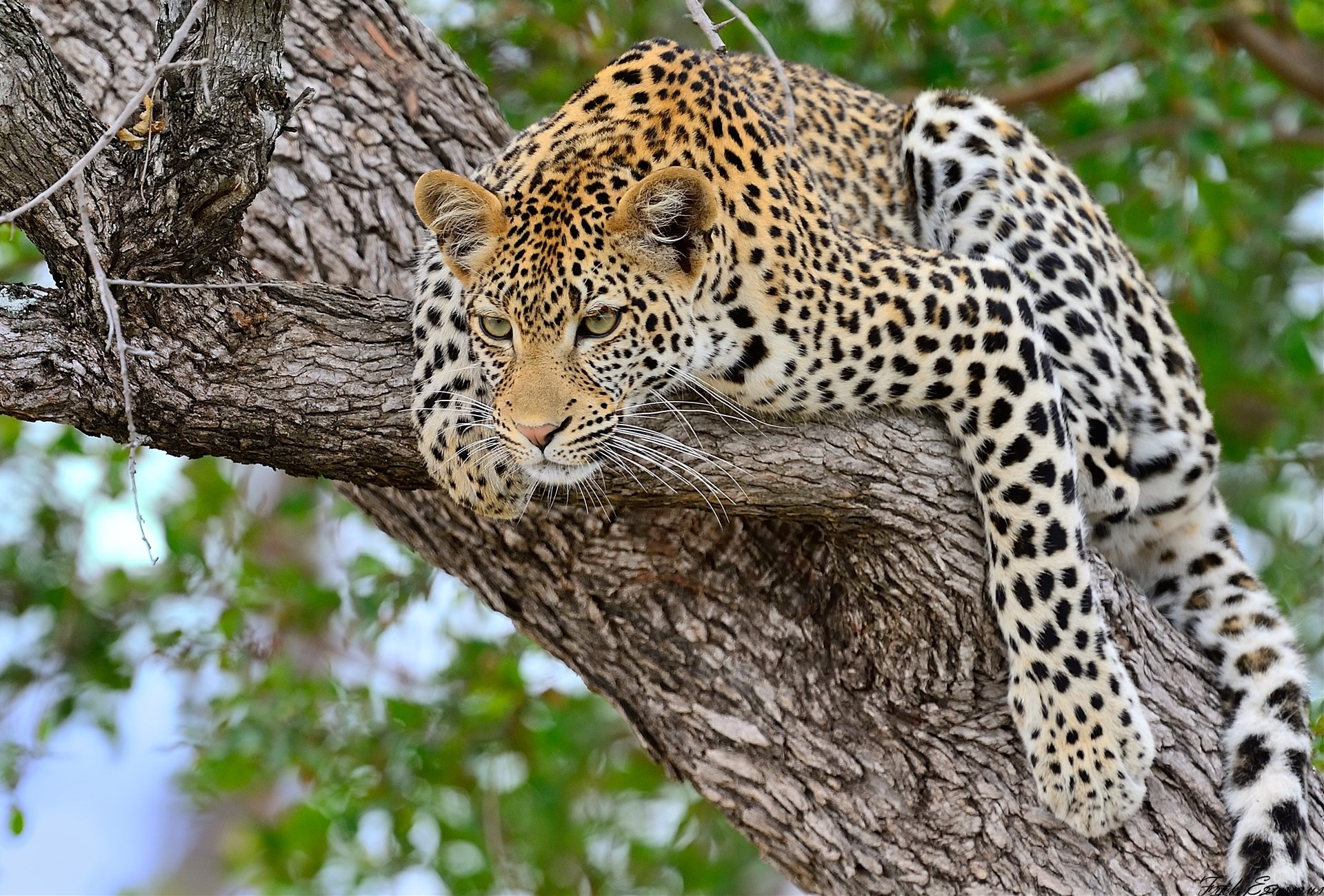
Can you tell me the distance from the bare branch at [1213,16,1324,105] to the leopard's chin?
4.88 m

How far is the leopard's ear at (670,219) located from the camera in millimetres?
4211

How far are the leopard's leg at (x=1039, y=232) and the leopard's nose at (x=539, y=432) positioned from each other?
182cm

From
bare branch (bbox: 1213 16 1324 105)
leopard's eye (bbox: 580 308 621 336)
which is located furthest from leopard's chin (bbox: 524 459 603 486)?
bare branch (bbox: 1213 16 1324 105)

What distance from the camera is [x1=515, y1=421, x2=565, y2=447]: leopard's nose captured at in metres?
4.24

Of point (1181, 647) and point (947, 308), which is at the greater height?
point (947, 308)

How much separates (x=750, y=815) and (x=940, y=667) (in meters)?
0.89

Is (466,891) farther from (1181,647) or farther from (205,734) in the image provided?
(1181,647)

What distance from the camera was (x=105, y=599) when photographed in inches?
294

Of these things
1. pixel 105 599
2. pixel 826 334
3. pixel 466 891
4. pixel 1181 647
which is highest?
pixel 826 334

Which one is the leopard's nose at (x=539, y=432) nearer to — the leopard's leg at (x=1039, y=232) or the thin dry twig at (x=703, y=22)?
the thin dry twig at (x=703, y=22)

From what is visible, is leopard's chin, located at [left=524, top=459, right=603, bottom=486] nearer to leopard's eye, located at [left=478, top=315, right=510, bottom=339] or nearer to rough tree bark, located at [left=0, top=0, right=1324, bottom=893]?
rough tree bark, located at [left=0, top=0, right=1324, bottom=893]

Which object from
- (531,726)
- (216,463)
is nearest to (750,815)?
(531,726)

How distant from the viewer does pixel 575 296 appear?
4.34 m

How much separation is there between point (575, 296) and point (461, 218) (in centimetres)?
43
